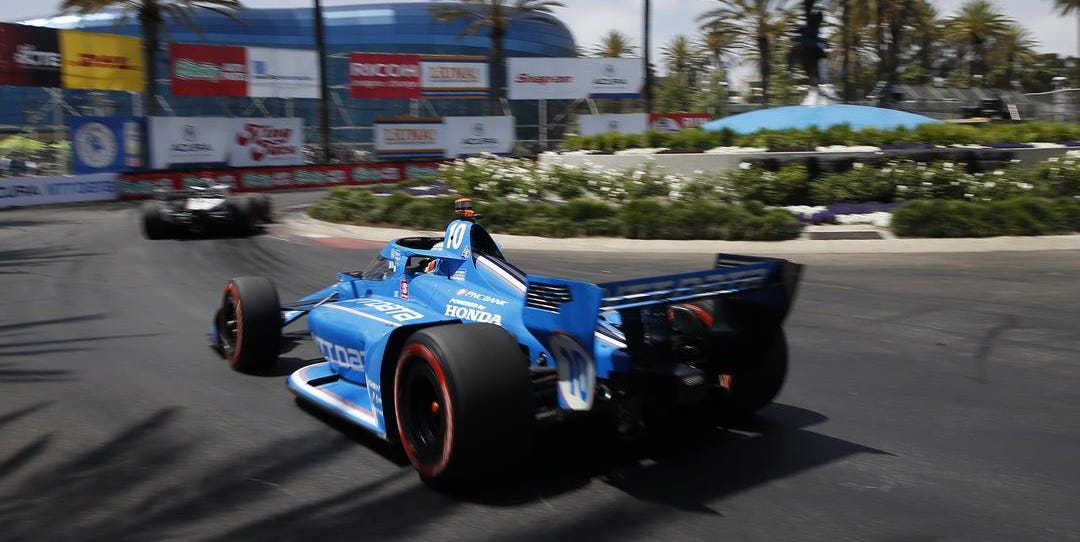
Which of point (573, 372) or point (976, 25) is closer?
point (573, 372)

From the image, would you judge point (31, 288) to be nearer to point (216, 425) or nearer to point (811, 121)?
point (216, 425)

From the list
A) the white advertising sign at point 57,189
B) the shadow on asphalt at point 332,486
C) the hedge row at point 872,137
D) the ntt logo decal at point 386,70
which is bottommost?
the shadow on asphalt at point 332,486

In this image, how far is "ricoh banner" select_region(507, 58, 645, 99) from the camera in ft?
168

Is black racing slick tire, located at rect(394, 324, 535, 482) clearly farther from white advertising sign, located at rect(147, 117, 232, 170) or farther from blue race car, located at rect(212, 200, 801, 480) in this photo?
white advertising sign, located at rect(147, 117, 232, 170)

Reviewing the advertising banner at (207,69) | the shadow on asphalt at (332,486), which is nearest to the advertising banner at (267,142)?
the advertising banner at (207,69)

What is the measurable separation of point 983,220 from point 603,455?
13.6m

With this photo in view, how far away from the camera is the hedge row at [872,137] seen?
74.7 ft

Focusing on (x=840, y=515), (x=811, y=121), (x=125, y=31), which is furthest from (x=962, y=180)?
(x=125, y=31)

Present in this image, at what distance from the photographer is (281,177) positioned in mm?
36594

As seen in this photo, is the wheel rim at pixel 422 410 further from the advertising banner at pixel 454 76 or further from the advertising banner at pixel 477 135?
the advertising banner at pixel 454 76

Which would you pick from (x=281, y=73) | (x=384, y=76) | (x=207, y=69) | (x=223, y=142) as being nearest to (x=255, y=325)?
→ (x=223, y=142)

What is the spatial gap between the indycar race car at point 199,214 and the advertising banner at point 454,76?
2931 centimetres

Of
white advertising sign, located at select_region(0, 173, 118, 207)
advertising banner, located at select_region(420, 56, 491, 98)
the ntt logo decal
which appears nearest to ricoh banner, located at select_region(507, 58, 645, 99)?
advertising banner, located at select_region(420, 56, 491, 98)

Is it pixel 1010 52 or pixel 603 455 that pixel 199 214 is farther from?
pixel 1010 52
